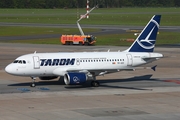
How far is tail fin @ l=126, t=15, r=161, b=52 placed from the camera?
6181 cm

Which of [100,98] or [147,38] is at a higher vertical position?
[147,38]

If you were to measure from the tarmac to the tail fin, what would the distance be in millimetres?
4051

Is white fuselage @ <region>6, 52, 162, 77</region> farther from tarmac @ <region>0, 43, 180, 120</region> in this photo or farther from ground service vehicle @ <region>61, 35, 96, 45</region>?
ground service vehicle @ <region>61, 35, 96, 45</region>

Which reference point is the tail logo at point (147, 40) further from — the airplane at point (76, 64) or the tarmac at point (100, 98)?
the tarmac at point (100, 98)

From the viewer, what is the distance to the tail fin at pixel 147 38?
61.8 meters

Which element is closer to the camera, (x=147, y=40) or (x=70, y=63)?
(x=70, y=63)

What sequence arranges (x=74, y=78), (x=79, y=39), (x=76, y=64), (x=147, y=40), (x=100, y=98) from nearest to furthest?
(x=100, y=98) < (x=74, y=78) < (x=76, y=64) < (x=147, y=40) < (x=79, y=39)

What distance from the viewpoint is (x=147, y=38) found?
62.2 meters

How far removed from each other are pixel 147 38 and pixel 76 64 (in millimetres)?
10217

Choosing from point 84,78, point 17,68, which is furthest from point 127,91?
point 17,68

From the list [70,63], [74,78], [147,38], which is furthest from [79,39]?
[74,78]

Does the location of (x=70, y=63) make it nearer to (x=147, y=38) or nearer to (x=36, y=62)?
(x=36, y=62)

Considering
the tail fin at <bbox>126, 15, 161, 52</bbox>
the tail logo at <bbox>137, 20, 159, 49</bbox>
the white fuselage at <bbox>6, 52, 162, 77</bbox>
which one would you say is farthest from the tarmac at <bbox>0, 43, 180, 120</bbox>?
the tail logo at <bbox>137, 20, 159, 49</bbox>

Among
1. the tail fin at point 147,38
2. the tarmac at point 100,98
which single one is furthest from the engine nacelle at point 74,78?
the tail fin at point 147,38
